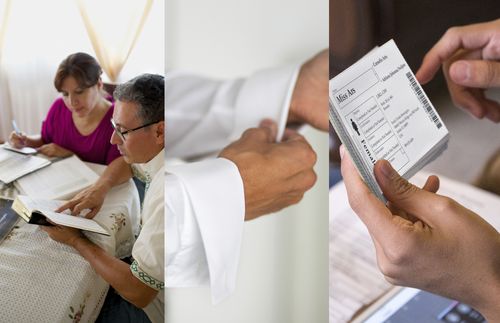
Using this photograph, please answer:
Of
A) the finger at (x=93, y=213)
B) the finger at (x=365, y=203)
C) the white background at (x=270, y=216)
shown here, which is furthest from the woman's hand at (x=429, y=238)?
the finger at (x=93, y=213)

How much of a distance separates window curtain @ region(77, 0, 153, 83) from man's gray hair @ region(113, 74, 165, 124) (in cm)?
3

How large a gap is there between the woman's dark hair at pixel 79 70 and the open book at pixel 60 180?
152 mm

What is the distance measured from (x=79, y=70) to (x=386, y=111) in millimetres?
666

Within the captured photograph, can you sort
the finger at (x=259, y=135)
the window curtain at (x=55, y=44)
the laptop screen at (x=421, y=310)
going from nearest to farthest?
1. the window curtain at (x=55, y=44)
2. the finger at (x=259, y=135)
3. the laptop screen at (x=421, y=310)

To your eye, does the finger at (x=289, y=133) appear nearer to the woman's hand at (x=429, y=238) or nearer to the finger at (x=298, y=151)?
the finger at (x=298, y=151)

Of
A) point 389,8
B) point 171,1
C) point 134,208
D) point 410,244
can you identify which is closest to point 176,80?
point 171,1

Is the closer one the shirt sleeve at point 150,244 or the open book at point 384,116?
the shirt sleeve at point 150,244

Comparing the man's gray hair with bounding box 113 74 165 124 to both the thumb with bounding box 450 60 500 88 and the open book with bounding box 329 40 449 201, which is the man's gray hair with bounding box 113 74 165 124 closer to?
the open book with bounding box 329 40 449 201

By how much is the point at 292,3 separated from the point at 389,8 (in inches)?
8.8

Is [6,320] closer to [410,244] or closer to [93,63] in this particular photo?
[93,63]

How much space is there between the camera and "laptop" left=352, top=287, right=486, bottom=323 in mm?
1354

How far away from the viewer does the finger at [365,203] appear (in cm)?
130

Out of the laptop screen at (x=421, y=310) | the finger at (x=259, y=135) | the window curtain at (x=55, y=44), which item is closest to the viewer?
the window curtain at (x=55, y=44)

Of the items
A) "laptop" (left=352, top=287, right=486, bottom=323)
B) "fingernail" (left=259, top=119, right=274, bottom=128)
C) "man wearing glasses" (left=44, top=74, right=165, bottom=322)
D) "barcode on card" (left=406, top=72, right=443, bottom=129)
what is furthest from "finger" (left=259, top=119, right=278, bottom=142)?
"laptop" (left=352, top=287, right=486, bottom=323)
